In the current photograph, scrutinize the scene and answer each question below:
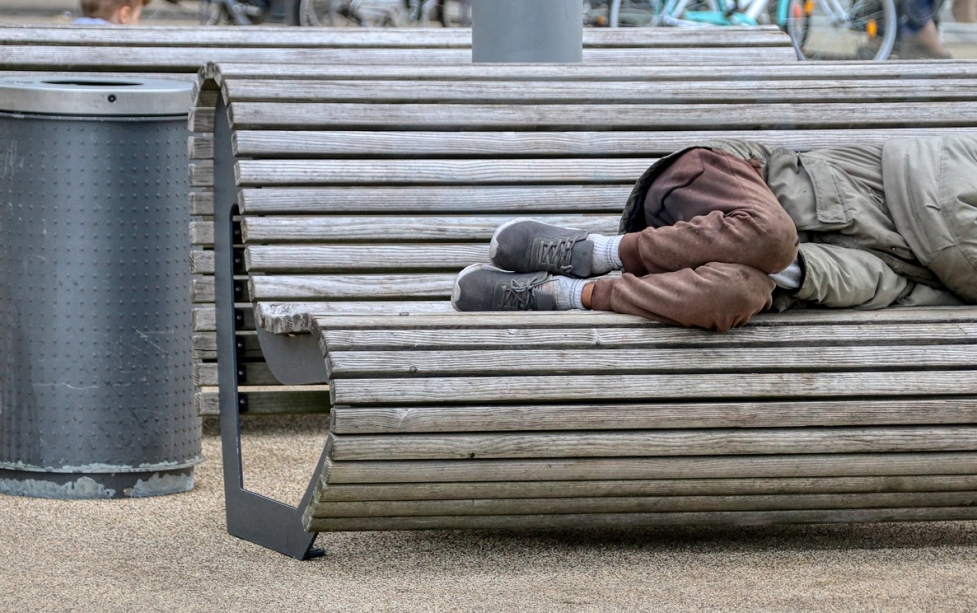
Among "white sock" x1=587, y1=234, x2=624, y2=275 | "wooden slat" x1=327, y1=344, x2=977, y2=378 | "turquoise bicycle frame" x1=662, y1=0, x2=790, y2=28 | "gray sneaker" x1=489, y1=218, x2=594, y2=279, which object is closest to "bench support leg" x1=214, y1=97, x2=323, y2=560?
"wooden slat" x1=327, y1=344, x2=977, y2=378

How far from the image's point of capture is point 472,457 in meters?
2.95

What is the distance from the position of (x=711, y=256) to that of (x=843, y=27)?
A: 26.5 feet

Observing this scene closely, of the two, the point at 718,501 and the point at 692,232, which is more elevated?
the point at 692,232

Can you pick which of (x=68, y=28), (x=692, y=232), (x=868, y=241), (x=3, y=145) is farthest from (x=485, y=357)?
(x=68, y=28)

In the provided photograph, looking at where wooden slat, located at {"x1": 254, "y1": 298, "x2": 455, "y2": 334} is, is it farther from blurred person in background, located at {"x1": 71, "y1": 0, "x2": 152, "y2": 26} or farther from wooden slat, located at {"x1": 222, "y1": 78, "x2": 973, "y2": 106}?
blurred person in background, located at {"x1": 71, "y1": 0, "x2": 152, "y2": 26}

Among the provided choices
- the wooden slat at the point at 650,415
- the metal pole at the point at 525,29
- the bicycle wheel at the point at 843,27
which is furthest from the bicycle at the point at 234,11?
the wooden slat at the point at 650,415

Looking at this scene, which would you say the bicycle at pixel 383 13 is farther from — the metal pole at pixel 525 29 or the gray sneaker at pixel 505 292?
the gray sneaker at pixel 505 292

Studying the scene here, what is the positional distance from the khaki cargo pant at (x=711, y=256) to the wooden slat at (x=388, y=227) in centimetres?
52

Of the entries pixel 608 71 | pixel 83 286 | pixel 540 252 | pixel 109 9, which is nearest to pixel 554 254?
pixel 540 252

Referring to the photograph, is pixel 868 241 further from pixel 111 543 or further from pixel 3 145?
pixel 3 145

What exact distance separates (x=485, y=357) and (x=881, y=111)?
1589 mm

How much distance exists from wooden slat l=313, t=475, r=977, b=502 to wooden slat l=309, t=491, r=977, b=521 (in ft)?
0.05

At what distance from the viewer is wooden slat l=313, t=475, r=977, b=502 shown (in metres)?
2.96

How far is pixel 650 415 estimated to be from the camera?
300 centimetres
